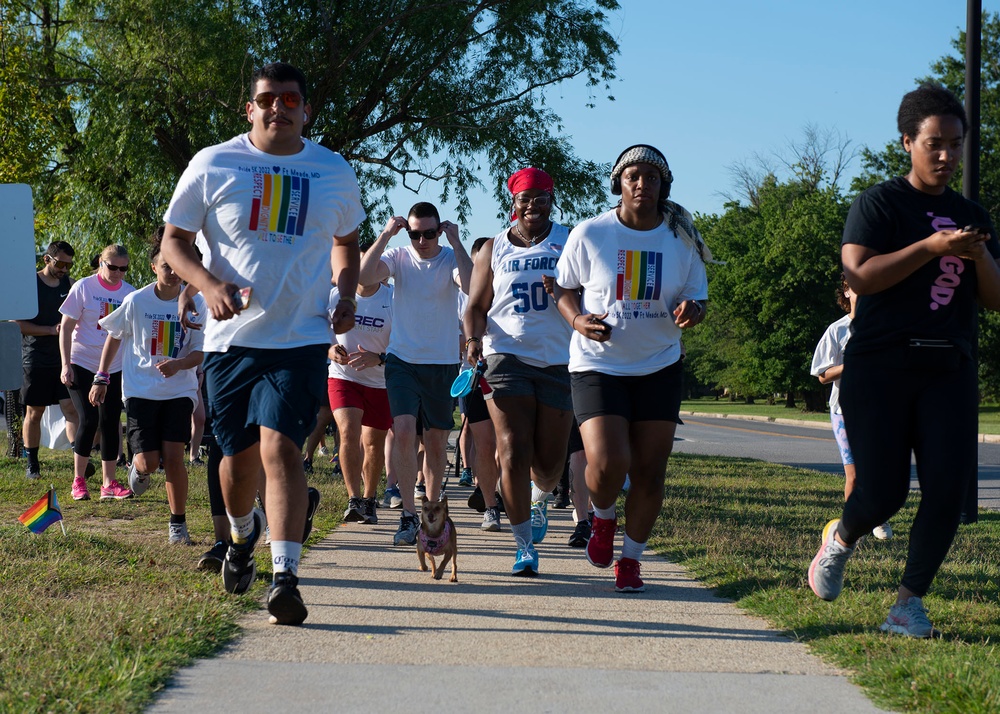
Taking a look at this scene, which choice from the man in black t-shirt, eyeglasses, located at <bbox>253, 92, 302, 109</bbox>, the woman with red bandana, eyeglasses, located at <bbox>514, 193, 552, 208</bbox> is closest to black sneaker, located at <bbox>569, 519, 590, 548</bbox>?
the woman with red bandana

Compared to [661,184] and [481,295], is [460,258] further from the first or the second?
[661,184]

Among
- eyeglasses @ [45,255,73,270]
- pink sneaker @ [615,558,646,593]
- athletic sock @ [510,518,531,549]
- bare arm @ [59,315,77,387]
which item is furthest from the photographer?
eyeglasses @ [45,255,73,270]

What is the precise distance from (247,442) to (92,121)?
13.6 metres

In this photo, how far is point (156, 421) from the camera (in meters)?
7.94

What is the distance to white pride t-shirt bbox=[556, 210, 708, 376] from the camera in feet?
19.1

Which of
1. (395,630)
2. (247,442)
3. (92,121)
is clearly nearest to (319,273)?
(247,442)

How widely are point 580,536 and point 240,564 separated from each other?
3.10 metres

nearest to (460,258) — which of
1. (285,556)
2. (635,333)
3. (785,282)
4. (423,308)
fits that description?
(423,308)

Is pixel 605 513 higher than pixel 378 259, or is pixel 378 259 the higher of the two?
pixel 378 259

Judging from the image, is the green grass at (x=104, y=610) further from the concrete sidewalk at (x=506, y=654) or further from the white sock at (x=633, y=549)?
the white sock at (x=633, y=549)

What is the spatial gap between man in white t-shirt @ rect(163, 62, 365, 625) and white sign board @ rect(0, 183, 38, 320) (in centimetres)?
170

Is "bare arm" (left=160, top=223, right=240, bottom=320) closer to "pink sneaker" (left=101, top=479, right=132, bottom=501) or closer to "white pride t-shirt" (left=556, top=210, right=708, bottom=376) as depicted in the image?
"white pride t-shirt" (left=556, top=210, right=708, bottom=376)

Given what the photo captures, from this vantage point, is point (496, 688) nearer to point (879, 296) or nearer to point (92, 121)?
point (879, 296)

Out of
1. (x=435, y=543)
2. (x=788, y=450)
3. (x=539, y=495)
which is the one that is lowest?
(x=788, y=450)
